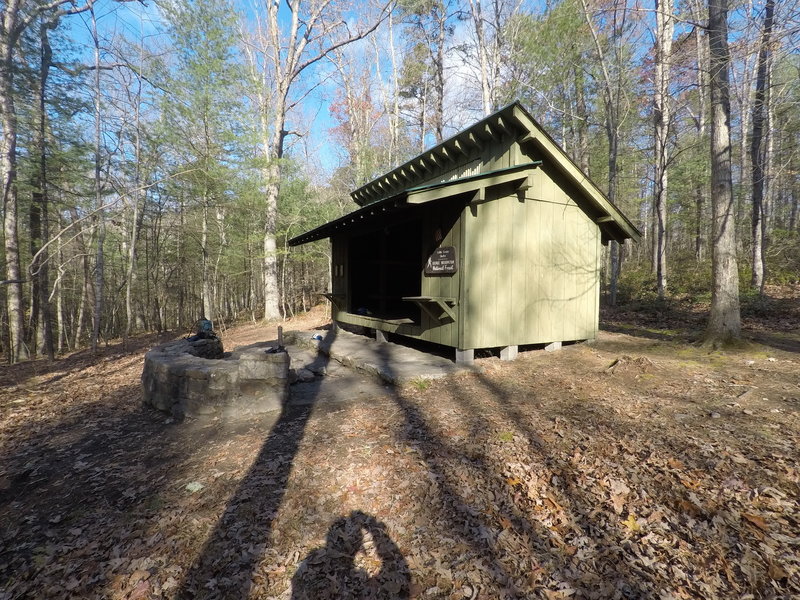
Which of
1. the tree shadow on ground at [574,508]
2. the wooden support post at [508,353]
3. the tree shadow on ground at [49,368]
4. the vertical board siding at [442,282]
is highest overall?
the vertical board siding at [442,282]

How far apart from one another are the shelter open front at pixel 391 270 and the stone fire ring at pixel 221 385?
4895 mm

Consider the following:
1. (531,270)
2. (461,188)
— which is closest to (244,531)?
(461,188)

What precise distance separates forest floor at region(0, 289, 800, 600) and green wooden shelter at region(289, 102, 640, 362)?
1.72m

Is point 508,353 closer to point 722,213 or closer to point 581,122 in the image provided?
point 722,213

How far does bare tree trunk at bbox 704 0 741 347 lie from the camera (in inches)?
246

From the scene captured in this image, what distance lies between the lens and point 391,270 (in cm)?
1095

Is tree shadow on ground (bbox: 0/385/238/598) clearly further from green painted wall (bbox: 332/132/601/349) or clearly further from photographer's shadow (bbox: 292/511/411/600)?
green painted wall (bbox: 332/132/601/349)

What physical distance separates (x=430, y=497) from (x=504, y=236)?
4.81 m

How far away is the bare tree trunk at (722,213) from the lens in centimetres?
625

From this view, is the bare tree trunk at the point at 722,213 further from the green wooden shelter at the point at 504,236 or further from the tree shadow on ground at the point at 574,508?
the tree shadow on ground at the point at 574,508

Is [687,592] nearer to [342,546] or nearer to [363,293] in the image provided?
[342,546]

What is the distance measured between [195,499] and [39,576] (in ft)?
2.97

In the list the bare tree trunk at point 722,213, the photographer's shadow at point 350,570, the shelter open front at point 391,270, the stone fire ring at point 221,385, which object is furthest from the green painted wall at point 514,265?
the photographer's shadow at point 350,570

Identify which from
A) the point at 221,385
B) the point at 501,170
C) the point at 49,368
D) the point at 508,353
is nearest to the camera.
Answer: the point at 221,385
